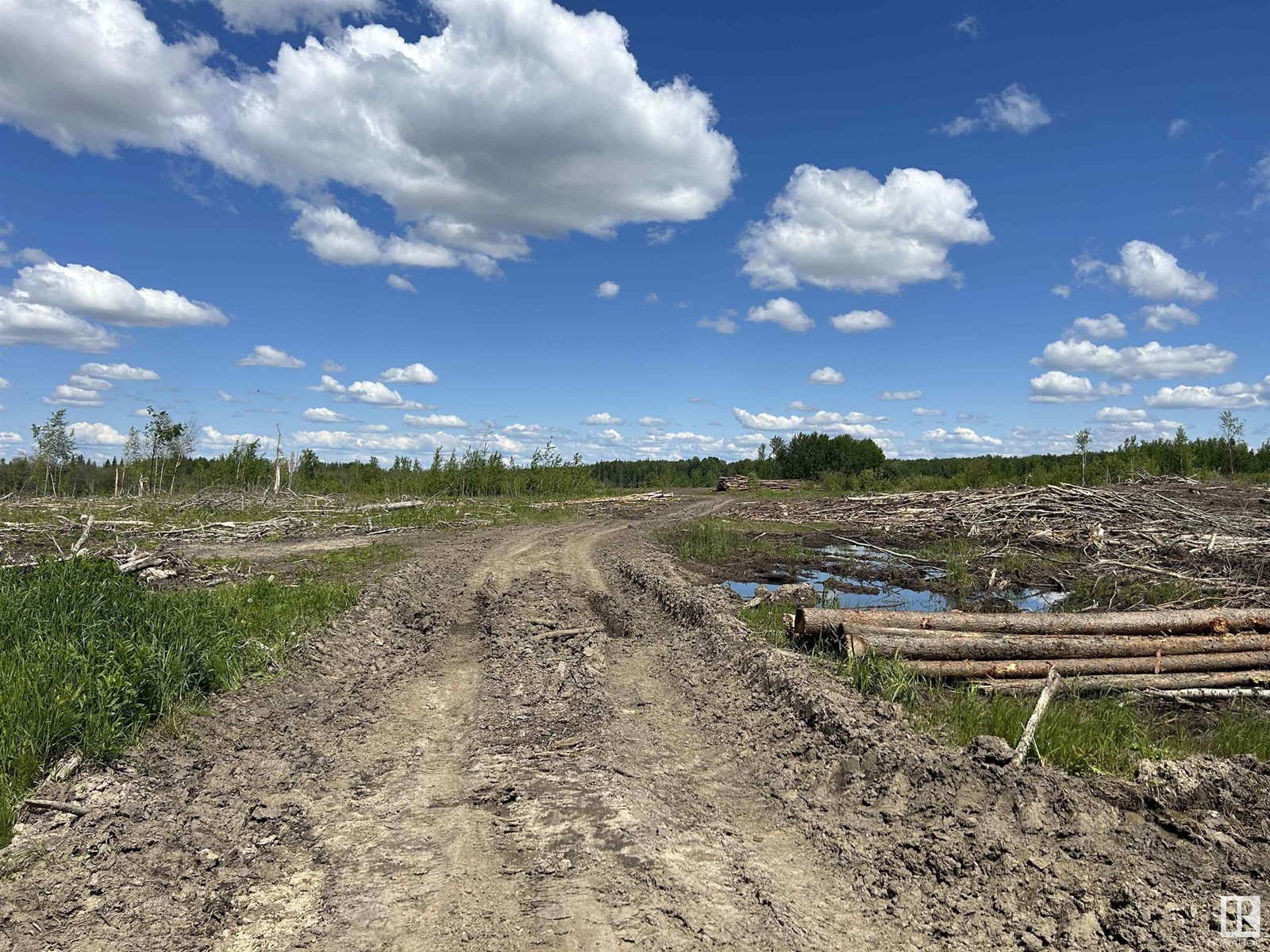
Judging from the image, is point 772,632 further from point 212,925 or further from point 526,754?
point 212,925

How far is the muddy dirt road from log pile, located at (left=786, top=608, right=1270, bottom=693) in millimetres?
1353

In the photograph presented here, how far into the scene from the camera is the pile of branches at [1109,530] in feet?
47.8

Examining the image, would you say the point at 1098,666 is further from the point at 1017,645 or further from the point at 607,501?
the point at 607,501

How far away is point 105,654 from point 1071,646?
10616 mm

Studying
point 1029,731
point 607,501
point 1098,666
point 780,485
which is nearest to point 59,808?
point 1029,731

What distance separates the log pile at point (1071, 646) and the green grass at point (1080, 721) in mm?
251

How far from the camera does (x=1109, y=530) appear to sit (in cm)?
1956

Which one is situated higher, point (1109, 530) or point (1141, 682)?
point (1109, 530)

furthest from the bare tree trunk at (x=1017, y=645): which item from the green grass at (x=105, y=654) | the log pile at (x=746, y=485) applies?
the log pile at (x=746, y=485)

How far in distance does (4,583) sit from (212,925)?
8.28 m

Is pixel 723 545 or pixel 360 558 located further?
pixel 723 545

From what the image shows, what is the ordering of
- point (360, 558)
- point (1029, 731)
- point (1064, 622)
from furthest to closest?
point (360, 558) → point (1064, 622) → point (1029, 731)

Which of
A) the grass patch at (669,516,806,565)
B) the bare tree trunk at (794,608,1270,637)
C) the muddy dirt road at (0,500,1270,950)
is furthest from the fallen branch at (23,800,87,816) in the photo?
the grass patch at (669,516,806,565)

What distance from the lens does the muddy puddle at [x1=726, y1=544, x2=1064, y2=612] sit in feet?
44.5
